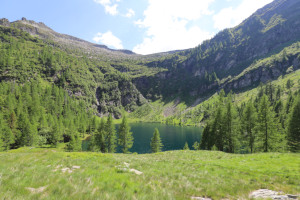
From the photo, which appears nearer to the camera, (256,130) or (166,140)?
(256,130)

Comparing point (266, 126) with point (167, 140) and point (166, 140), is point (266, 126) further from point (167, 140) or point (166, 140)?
point (166, 140)

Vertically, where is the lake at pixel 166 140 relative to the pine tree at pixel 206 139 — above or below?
below

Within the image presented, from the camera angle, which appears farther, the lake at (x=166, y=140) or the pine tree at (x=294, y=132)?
the lake at (x=166, y=140)

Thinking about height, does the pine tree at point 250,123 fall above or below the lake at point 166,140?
above

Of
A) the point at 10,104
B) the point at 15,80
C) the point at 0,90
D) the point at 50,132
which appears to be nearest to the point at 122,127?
the point at 50,132

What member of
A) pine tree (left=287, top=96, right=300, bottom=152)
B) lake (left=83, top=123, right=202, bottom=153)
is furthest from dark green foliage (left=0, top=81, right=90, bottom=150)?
pine tree (left=287, top=96, right=300, bottom=152)

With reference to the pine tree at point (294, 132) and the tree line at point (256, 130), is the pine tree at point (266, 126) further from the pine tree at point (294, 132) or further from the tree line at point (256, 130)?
the pine tree at point (294, 132)

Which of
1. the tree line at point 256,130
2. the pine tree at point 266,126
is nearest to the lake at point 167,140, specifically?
the tree line at point 256,130

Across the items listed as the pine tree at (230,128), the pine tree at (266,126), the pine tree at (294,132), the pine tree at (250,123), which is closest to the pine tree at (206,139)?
the pine tree at (230,128)

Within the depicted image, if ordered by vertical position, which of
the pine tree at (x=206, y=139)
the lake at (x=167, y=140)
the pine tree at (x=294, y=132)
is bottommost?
the lake at (x=167, y=140)

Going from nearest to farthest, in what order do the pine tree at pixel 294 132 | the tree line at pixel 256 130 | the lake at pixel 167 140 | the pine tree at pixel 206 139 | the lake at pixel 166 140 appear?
the tree line at pixel 256 130 < the pine tree at pixel 294 132 < the pine tree at pixel 206 139 < the lake at pixel 166 140 < the lake at pixel 167 140

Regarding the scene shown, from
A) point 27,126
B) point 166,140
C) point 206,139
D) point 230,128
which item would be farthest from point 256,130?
point 27,126

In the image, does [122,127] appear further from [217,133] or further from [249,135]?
[249,135]

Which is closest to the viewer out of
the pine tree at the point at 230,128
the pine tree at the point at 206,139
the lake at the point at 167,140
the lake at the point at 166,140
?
the pine tree at the point at 230,128
